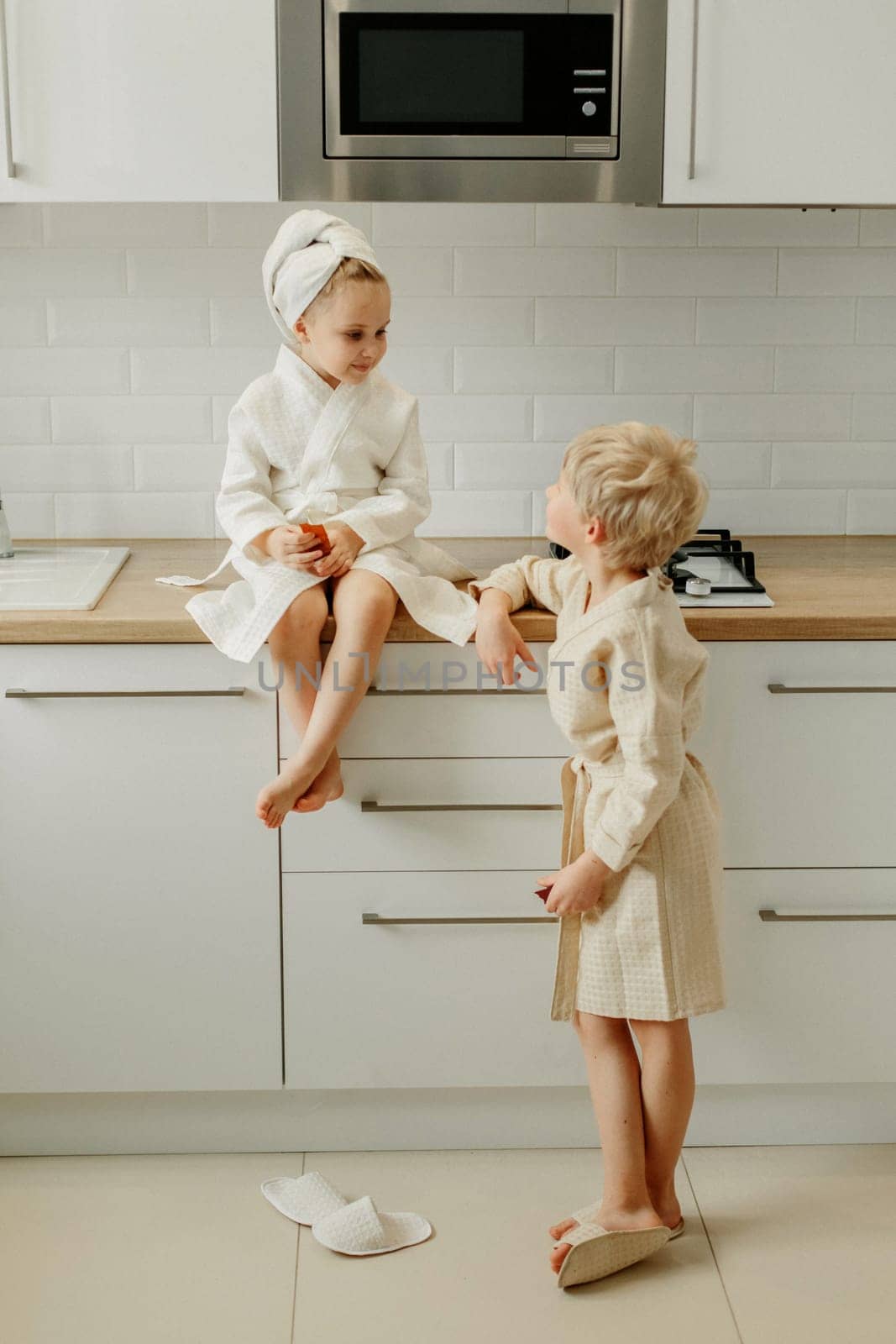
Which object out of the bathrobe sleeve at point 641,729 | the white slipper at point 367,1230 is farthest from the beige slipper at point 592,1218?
the bathrobe sleeve at point 641,729

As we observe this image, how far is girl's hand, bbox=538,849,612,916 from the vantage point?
1.98 meters

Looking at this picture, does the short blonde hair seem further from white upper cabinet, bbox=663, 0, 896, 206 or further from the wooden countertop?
white upper cabinet, bbox=663, 0, 896, 206

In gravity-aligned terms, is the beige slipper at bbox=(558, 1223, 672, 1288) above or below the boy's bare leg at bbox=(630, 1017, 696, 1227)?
below

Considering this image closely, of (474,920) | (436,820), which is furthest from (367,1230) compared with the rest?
(436,820)

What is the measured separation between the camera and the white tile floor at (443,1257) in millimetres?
2021

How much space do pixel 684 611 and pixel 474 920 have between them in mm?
565

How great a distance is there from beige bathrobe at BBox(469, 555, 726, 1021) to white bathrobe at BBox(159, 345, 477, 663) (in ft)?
0.50

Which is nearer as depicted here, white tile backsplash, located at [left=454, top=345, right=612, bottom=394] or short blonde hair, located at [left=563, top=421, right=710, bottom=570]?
short blonde hair, located at [left=563, top=421, right=710, bottom=570]

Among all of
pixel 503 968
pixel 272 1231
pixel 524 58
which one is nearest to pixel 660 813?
pixel 503 968

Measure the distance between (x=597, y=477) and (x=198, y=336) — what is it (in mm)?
1071

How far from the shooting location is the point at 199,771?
223cm

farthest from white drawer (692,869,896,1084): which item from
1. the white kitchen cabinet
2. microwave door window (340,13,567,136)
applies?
microwave door window (340,13,567,136)

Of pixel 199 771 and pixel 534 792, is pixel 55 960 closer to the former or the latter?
pixel 199 771

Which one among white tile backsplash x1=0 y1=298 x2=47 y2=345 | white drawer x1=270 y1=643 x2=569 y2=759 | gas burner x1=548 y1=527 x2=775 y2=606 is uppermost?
white tile backsplash x1=0 y1=298 x2=47 y2=345
